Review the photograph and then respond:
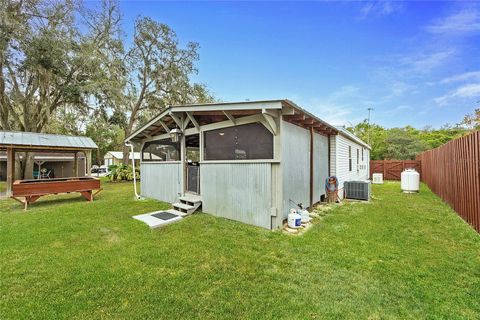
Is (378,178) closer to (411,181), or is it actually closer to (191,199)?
(411,181)

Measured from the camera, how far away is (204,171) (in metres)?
6.13

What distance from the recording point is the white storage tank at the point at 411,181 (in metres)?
9.77

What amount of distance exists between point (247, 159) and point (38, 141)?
9.77 m

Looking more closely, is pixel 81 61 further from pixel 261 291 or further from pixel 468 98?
pixel 468 98

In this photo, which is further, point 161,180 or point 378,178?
point 378,178

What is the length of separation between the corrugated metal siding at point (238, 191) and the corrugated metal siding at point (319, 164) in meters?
2.75

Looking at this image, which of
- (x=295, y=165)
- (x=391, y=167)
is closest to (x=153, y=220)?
(x=295, y=165)

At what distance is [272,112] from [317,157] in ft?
10.7

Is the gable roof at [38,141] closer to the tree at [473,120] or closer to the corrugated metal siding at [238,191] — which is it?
the corrugated metal siding at [238,191]

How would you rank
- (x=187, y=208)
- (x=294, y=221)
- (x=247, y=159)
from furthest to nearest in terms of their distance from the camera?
1. (x=187, y=208)
2. (x=247, y=159)
3. (x=294, y=221)

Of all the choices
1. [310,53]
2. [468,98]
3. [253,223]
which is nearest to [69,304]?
[253,223]

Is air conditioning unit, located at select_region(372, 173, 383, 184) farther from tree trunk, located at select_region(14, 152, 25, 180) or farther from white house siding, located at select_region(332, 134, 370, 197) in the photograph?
tree trunk, located at select_region(14, 152, 25, 180)

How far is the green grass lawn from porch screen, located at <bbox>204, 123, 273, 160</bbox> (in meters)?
1.64

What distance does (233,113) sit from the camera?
5.30 metres
